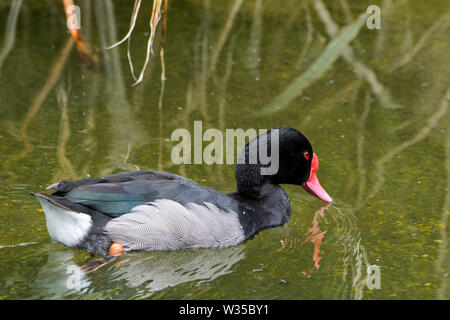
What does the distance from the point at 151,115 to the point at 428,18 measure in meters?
4.50

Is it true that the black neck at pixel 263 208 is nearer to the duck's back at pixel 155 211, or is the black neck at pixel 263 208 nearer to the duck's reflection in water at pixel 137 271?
the duck's back at pixel 155 211

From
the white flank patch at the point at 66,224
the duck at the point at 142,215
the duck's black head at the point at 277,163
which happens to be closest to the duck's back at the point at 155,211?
the duck at the point at 142,215

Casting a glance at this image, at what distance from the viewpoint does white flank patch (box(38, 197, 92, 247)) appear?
536 centimetres

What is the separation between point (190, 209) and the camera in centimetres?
557

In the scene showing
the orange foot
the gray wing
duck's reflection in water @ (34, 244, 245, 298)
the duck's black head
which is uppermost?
the duck's black head

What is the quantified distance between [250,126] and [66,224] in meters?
2.74

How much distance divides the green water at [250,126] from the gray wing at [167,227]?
10 centimetres

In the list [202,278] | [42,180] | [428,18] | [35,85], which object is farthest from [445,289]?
[428,18]

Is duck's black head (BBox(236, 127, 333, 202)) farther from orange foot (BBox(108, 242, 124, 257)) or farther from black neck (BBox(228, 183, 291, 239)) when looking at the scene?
orange foot (BBox(108, 242, 124, 257))

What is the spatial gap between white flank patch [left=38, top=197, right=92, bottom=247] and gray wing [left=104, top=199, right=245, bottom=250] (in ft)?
0.56

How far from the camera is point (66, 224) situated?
5359 mm

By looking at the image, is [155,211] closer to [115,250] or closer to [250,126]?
[115,250]

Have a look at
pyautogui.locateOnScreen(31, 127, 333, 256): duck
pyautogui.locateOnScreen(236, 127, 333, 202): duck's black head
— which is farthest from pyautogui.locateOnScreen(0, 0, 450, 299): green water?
pyautogui.locateOnScreen(236, 127, 333, 202): duck's black head

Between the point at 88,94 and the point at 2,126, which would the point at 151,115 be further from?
the point at 2,126
